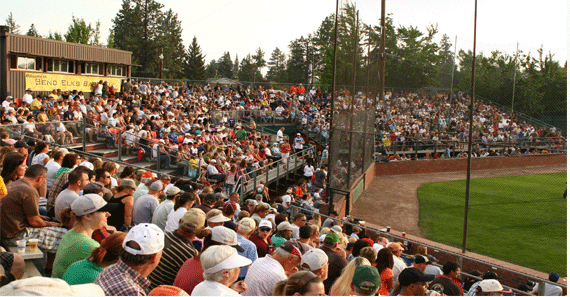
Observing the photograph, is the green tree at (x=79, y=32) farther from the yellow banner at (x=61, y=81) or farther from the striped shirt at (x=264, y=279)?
the striped shirt at (x=264, y=279)

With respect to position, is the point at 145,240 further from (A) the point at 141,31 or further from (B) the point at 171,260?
(A) the point at 141,31

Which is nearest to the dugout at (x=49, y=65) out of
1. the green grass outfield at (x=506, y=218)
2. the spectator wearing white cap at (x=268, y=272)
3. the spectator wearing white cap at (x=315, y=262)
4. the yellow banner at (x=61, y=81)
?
the yellow banner at (x=61, y=81)

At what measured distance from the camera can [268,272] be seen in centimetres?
439

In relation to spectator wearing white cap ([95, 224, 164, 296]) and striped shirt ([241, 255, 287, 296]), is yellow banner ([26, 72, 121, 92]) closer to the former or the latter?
striped shirt ([241, 255, 287, 296])

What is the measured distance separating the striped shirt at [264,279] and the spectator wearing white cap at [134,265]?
3.62 feet

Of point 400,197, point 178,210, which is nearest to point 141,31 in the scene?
point 400,197

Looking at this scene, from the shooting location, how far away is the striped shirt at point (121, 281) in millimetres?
3285

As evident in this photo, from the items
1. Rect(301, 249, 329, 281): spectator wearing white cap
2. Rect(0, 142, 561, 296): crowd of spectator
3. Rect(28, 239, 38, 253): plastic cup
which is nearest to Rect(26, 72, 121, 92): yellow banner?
Rect(0, 142, 561, 296): crowd of spectator

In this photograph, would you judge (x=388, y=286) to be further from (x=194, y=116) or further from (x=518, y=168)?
(x=518, y=168)

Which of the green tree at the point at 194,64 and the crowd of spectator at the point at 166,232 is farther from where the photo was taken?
the green tree at the point at 194,64

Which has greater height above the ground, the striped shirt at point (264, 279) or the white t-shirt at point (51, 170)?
the white t-shirt at point (51, 170)

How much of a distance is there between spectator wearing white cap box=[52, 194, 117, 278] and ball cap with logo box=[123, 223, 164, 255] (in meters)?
0.99

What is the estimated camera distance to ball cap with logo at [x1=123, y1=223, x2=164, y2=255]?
3451mm

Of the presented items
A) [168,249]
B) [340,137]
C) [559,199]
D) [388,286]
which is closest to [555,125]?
[559,199]
